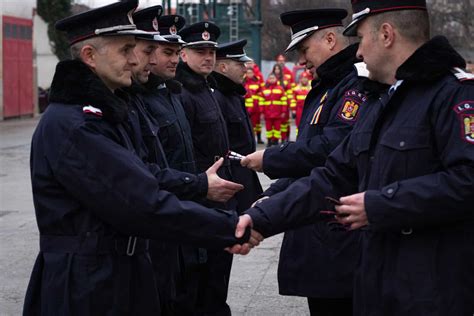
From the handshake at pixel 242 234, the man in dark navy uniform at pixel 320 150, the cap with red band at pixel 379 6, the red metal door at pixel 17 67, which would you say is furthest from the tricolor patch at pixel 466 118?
the red metal door at pixel 17 67

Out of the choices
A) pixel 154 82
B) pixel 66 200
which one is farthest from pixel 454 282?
pixel 154 82

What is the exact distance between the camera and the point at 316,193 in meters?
4.00

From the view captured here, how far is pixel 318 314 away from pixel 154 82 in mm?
2056

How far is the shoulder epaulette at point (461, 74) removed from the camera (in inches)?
136

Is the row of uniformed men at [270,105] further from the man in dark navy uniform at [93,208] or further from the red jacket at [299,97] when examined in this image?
the man in dark navy uniform at [93,208]

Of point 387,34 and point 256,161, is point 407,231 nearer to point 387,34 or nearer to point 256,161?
point 387,34

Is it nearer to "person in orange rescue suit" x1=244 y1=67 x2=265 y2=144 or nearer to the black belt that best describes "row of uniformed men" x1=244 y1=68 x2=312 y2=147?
"person in orange rescue suit" x1=244 y1=67 x2=265 y2=144

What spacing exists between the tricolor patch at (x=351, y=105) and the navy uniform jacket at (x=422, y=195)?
1.10m

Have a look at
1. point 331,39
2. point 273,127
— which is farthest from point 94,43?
point 273,127

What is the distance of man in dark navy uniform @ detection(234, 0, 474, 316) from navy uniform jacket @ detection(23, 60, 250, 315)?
752 millimetres

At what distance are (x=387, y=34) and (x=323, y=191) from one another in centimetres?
81

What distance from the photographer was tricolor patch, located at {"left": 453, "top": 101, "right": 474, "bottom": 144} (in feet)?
10.8

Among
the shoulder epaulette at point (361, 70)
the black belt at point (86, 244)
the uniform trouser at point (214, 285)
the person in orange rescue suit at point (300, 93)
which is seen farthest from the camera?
the person in orange rescue suit at point (300, 93)

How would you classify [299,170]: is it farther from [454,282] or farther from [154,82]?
[454,282]
